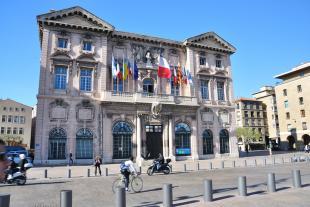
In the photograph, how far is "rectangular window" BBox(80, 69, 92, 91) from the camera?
28883 mm

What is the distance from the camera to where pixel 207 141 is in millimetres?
34031

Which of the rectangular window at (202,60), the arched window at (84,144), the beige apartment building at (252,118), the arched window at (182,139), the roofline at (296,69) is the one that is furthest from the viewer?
the beige apartment building at (252,118)

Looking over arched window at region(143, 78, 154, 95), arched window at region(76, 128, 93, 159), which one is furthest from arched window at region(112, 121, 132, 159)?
arched window at region(143, 78, 154, 95)

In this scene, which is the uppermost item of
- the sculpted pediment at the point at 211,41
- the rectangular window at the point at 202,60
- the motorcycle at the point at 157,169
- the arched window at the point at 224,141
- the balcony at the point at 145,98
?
the sculpted pediment at the point at 211,41

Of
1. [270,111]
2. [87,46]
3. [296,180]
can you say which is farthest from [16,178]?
[270,111]

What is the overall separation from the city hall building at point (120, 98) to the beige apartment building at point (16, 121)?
138 feet

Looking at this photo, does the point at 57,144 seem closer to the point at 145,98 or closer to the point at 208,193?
the point at 145,98

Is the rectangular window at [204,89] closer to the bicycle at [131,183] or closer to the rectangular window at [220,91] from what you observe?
the rectangular window at [220,91]

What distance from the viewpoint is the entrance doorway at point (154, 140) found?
100 feet

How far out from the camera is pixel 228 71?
1495 inches

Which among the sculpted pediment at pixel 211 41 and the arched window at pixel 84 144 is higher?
the sculpted pediment at pixel 211 41

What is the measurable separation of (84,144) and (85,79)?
722 cm

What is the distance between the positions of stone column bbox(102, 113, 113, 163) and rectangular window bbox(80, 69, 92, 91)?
12.1ft

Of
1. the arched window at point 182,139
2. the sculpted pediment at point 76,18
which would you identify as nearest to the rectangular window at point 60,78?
the sculpted pediment at point 76,18
